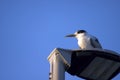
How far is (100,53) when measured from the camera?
4293mm

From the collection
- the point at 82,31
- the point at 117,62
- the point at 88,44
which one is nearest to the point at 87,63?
the point at 117,62

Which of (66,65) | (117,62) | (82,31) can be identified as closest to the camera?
(66,65)

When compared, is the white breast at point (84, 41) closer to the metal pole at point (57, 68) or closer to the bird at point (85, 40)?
the bird at point (85, 40)

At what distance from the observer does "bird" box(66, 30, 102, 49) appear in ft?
24.7

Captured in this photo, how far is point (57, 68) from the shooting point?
13.2 ft

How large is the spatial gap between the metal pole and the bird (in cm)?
308

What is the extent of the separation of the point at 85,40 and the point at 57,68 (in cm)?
406

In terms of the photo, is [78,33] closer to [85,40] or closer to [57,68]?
[85,40]

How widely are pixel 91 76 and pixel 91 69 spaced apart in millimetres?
148

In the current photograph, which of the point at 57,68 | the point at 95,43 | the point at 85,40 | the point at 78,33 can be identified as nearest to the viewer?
the point at 57,68

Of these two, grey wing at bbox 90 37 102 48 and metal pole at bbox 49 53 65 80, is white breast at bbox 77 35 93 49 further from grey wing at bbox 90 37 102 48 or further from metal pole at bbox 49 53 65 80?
metal pole at bbox 49 53 65 80

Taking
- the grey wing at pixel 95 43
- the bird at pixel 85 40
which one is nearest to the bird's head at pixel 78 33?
the bird at pixel 85 40

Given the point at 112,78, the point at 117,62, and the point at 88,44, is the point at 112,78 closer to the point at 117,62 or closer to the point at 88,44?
the point at 117,62

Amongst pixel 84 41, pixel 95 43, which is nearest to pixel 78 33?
pixel 84 41
